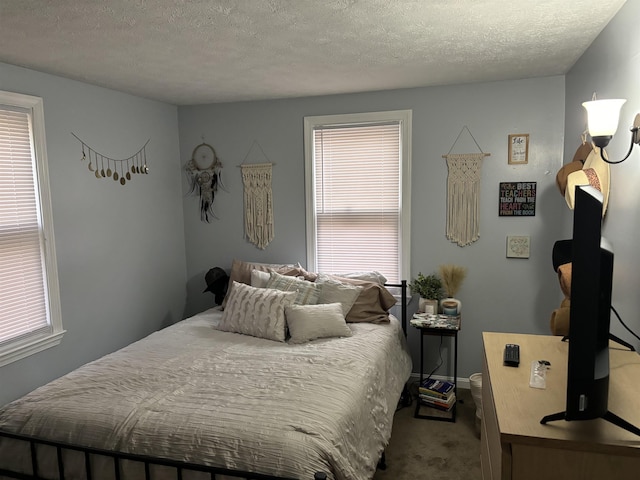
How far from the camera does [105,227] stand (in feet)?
11.8

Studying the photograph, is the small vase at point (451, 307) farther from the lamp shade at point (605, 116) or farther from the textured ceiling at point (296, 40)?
the lamp shade at point (605, 116)

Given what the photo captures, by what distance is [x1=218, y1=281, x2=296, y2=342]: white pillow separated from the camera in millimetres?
3168

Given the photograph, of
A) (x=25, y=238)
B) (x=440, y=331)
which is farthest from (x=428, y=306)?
(x=25, y=238)

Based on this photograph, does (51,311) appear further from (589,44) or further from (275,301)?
(589,44)

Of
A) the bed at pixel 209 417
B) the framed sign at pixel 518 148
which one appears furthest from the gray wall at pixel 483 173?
the bed at pixel 209 417

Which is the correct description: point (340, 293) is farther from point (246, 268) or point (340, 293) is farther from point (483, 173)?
point (483, 173)

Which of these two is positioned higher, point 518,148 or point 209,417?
point 518,148

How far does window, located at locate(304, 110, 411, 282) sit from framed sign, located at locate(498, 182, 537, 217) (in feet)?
2.37

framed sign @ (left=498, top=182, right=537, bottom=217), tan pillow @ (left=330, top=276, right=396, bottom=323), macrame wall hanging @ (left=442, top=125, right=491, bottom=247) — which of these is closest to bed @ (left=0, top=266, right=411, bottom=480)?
tan pillow @ (left=330, top=276, right=396, bottom=323)

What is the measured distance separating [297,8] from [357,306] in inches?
84.4

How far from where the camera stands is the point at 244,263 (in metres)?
4.07

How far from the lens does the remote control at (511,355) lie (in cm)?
176

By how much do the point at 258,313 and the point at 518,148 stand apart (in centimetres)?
231

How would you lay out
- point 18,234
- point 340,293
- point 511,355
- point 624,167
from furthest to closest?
point 340,293, point 18,234, point 624,167, point 511,355
